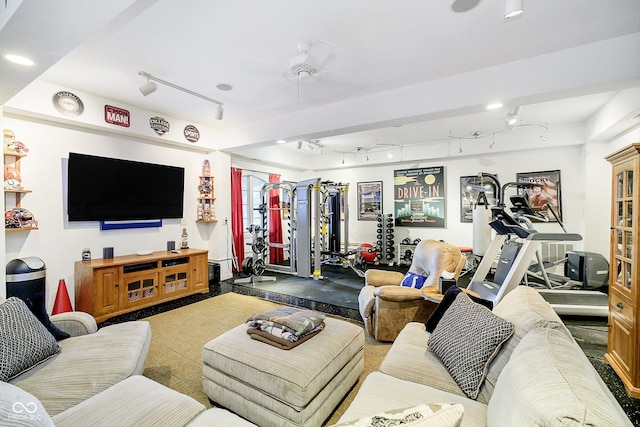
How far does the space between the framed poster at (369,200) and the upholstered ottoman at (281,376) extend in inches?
226

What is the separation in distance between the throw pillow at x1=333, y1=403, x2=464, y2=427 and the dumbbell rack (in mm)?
6493

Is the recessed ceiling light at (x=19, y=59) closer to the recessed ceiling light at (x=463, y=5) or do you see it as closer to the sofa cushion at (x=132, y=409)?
the sofa cushion at (x=132, y=409)

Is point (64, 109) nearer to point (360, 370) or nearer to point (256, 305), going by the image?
point (256, 305)

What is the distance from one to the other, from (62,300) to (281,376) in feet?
11.7

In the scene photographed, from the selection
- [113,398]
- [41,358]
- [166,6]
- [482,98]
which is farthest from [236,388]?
[482,98]

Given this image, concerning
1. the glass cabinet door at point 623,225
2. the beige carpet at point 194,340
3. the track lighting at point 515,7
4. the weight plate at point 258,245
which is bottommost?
the beige carpet at point 194,340

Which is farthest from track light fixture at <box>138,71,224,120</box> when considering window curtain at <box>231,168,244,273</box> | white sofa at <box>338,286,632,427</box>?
white sofa at <box>338,286,632,427</box>

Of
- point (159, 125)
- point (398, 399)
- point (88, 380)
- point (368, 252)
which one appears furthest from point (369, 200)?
point (88, 380)

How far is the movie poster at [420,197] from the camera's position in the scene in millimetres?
6789

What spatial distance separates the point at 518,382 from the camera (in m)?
1.00

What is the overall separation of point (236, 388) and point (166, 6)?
9.01ft

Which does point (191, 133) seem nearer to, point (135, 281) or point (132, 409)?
point (135, 281)

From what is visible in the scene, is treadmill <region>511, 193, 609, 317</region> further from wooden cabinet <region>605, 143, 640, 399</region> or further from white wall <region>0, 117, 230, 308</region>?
white wall <region>0, 117, 230, 308</region>

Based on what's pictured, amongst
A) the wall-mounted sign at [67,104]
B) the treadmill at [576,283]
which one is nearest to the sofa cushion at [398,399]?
the treadmill at [576,283]
